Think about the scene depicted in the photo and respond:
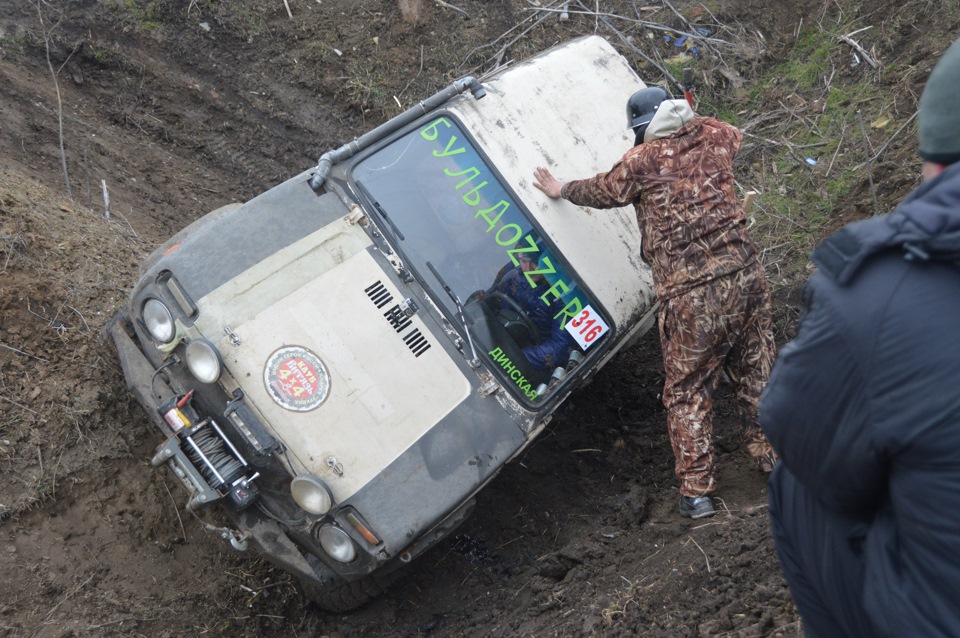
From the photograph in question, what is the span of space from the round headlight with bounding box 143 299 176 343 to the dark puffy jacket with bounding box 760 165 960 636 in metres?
2.63

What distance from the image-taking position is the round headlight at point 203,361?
10.6 feet

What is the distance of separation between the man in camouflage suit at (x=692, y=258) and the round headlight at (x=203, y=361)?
1871mm

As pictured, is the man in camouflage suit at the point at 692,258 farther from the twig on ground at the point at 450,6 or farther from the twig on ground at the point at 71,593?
the twig on ground at the point at 450,6

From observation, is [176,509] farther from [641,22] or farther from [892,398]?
[641,22]

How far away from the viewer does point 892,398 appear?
1.48m

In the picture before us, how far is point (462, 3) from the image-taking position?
768cm

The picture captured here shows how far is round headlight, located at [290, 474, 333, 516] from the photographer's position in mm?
3133

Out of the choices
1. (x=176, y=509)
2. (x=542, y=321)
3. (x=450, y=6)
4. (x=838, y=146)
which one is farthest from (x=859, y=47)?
(x=176, y=509)

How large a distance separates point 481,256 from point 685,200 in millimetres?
1057

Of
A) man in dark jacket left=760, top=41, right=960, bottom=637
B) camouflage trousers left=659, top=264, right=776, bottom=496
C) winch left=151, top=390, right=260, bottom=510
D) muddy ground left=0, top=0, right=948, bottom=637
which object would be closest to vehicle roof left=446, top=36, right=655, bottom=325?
camouflage trousers left=659, top=264, right=776, bottom=496

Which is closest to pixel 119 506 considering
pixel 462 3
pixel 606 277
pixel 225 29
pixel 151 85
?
pixel 606 277

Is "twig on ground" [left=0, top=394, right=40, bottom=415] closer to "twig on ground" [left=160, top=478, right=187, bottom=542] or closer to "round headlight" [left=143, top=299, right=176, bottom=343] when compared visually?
"twig on ground" [left=160, top=478, right=187, bottom=542]

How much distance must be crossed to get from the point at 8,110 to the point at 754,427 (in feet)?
19.7

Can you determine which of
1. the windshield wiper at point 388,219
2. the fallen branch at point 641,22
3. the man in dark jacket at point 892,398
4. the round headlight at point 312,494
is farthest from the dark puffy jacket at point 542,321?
the fallen branch at point 641,22
